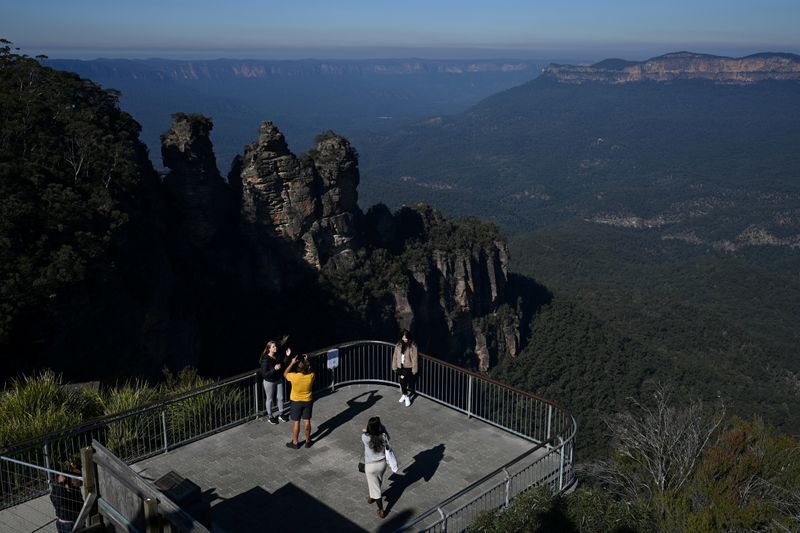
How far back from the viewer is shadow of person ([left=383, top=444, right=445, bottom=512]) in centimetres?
1159

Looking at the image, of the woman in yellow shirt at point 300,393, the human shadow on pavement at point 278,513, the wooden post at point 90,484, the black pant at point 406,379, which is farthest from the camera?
the black pant at point 406,379

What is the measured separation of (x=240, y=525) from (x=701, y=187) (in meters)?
205

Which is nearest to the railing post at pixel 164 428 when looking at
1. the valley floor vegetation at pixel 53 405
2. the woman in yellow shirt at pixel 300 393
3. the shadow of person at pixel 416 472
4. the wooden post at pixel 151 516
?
the valley floor vegetation at pixel 53 405

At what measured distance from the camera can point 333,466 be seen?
12.4 metres

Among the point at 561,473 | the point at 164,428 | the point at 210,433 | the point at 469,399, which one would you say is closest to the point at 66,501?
the point at 164,428

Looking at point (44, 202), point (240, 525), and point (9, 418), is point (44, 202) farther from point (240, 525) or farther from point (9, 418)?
point (240, 525)

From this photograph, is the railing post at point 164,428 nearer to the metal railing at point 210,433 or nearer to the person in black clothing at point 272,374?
the metal railing at point 210,433

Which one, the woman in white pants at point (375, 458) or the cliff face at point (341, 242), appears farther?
the cliff face at point (341, 242)

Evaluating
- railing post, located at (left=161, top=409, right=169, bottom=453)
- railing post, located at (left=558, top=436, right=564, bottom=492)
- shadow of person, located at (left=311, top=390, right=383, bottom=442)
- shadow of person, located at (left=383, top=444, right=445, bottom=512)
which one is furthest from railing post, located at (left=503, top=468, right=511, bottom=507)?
railing post, located at (left=161, top=409, right=169, bottom=453)

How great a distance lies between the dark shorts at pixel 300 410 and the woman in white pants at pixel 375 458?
1.98 m

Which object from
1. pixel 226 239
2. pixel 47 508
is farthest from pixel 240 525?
pixel 226 239

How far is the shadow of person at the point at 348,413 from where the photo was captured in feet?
44.6

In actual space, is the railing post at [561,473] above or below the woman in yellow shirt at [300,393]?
below

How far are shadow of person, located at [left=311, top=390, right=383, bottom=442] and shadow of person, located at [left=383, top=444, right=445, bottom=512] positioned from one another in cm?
182
